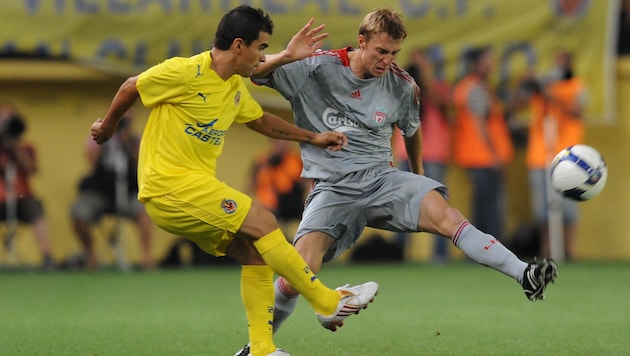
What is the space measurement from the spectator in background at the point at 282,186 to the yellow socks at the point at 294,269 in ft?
28.4

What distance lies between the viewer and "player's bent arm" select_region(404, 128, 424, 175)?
25.3ft

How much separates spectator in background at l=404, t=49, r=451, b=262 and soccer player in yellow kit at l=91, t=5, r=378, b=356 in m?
8.37

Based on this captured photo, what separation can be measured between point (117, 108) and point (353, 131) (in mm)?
1529

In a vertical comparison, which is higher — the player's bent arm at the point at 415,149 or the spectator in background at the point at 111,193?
the player's bent arm at the point at 415,149

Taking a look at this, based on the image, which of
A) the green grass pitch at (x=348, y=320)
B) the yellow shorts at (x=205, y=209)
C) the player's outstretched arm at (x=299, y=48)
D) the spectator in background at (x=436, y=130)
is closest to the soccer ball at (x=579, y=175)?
the green grass pitch at (x=348, y=320)

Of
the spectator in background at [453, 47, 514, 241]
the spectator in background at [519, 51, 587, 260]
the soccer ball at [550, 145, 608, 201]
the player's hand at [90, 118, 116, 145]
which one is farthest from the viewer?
the spectator in background at [519, 51, 587, 260]

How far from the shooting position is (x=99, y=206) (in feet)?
49.9

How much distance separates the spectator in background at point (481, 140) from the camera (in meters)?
15.0

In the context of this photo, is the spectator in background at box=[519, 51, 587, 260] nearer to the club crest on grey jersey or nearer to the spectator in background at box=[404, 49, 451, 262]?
the spectator in background at box=[404, 49, 451, 262]

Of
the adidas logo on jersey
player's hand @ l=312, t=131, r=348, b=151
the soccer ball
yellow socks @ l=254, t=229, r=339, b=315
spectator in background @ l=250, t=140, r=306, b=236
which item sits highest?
the adidas logo on jersey

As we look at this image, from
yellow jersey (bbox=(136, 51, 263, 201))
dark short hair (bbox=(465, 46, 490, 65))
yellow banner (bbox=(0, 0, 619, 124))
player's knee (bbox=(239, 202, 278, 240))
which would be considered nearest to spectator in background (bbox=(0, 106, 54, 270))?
yellow banner (bbox=(0, 0, 619, 124))

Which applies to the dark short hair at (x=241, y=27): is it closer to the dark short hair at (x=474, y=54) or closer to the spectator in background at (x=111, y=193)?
the spectator in background at (x=111, y=193)

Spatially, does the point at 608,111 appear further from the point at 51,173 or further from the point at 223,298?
the point at 51,173

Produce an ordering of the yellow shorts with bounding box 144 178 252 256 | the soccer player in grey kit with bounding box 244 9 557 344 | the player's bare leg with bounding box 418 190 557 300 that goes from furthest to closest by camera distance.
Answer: the soccer player in grey kit with bounding box 244 9 557 344
the yellow shorts with bounding box 144 178 252 256
the player's bare leg with bounding box 418 190 557 300
